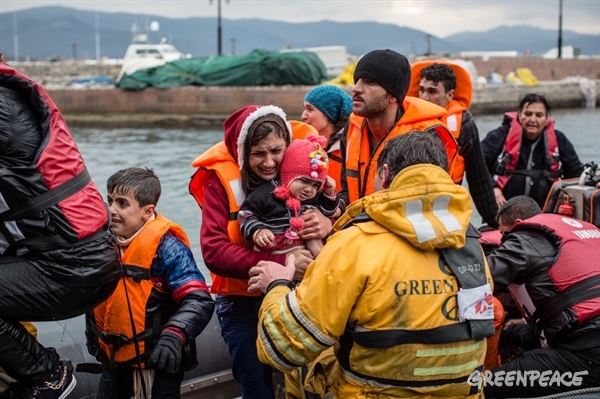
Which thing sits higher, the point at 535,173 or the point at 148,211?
the point at 148,211

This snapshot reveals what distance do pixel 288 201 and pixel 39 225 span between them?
1042 mm

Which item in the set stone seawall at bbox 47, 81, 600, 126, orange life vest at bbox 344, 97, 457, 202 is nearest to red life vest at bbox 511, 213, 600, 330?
orange life vest at bbox 344, 97, 457, 202

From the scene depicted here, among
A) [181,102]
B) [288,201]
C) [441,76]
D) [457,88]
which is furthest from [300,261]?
[181,102]

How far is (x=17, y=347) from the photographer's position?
8.29 ft

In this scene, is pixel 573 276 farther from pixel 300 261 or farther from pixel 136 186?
pixel 136 186

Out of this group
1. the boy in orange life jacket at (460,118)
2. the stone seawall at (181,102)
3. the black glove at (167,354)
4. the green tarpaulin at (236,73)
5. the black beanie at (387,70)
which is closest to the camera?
the black glove at (167,354)

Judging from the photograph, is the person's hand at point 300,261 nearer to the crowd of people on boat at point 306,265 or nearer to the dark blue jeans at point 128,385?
the crowd of people on boat at point 306,265

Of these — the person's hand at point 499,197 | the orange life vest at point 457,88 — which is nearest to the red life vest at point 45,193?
the orange life vest at point 457,88

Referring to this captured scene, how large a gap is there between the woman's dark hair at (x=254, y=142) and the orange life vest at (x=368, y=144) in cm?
54

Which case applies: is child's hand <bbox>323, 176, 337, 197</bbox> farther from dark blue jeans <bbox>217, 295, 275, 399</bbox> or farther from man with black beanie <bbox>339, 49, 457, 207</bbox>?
dark blue jeans <bbox>217, 295, 275, 399</bbox>

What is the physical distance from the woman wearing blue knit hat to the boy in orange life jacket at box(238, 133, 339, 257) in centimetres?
112

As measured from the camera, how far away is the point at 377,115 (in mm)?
3484

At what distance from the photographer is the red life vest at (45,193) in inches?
93.7

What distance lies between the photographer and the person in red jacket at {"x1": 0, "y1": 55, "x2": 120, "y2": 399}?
7.82 feet
